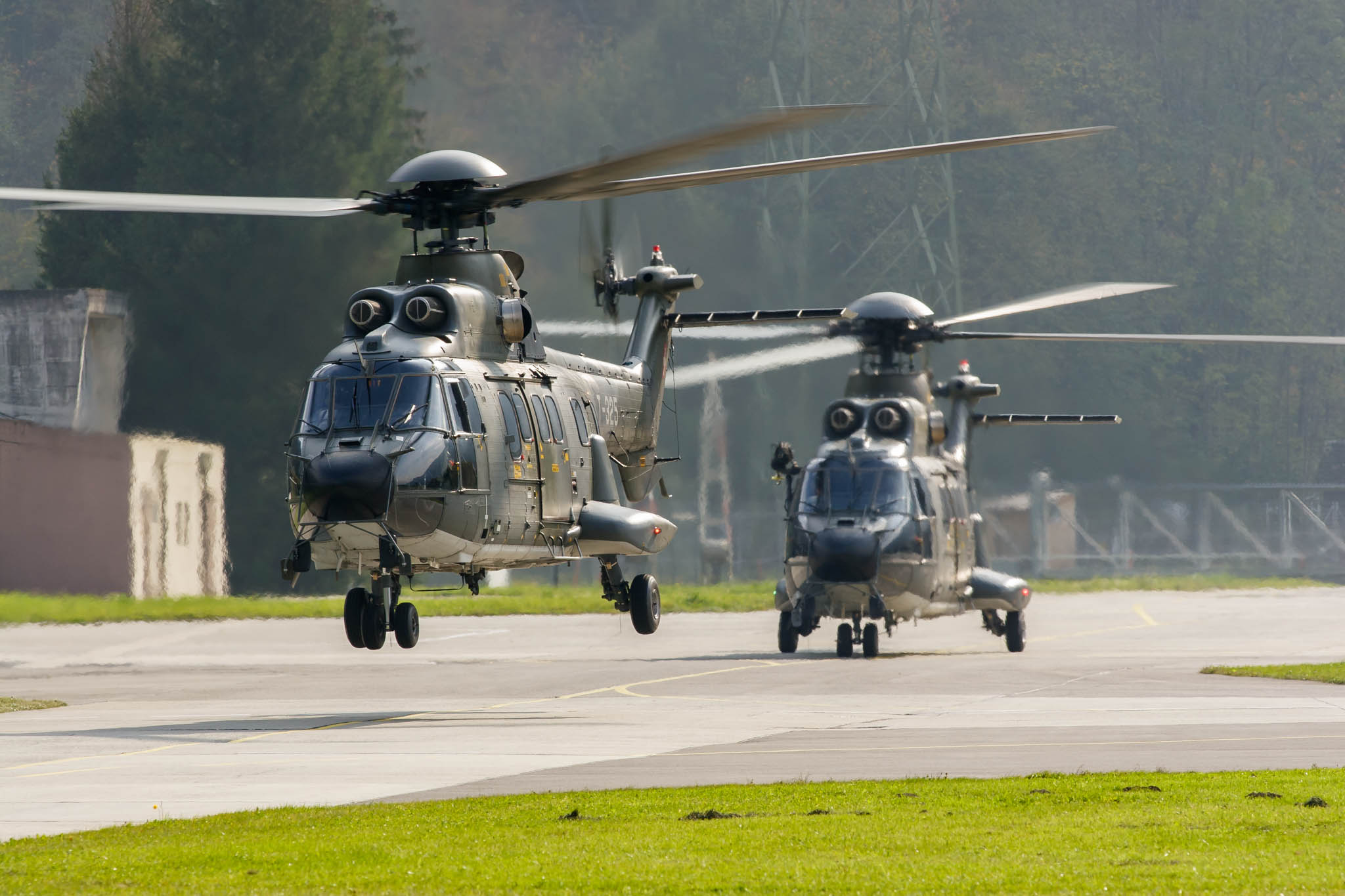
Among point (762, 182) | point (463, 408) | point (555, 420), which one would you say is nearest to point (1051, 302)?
point (555, 420)

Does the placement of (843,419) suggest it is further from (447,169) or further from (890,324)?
(447,169)

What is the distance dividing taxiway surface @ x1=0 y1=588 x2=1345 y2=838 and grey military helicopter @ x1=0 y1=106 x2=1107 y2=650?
1772 mm

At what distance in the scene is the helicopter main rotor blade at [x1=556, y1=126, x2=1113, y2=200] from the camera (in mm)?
14898

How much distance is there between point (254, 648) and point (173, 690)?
10.5 metres

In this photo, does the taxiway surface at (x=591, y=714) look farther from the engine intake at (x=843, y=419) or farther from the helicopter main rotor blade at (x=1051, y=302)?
the helicopter main rotor blade at (x=1051, y=302)

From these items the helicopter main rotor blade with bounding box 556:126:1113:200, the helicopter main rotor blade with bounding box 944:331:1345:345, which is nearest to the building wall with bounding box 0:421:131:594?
the helicopter main rotor blade with bounding box 944:331:1345:345

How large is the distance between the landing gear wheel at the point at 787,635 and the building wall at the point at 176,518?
16.5 meters

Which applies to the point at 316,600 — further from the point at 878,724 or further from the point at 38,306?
the point at 878,724

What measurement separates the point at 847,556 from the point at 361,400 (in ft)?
36.7

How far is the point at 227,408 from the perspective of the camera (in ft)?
157

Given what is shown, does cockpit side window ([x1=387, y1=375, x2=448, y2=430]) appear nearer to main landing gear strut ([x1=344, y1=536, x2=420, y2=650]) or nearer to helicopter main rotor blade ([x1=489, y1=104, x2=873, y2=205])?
main landing gear strut ([x1=344, y1=536, x2=420, y2=650])

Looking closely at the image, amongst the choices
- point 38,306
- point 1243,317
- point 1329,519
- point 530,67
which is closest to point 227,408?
point 38,306

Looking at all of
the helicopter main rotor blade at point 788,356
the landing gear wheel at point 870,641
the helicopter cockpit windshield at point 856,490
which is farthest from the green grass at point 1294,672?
the helicopter main rotor blade at point 788,356

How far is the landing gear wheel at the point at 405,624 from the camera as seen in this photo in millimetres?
18328
